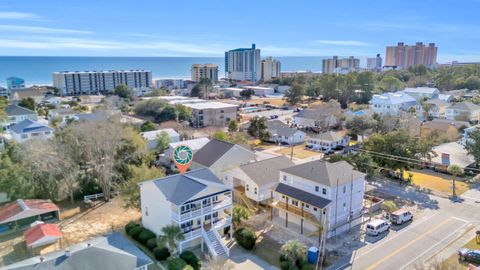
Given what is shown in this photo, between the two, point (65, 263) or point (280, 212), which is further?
point (280, 212)

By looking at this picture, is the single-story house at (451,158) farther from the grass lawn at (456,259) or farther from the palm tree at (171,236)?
the palm tree at (171,236)

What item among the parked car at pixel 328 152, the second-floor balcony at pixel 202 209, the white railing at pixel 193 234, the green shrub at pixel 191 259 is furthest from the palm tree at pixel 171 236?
the parked car at pixel 328 152

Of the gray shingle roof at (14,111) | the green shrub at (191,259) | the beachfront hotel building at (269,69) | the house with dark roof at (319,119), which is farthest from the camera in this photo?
the beachfront hotel building at (269,69)

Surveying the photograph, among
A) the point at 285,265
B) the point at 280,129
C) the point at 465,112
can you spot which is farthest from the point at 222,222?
the point at 465,112

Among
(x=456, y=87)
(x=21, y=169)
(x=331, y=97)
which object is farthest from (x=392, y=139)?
(x=456, y=87)

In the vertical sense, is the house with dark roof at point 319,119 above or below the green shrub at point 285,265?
above

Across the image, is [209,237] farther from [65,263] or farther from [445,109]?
[445,109]
